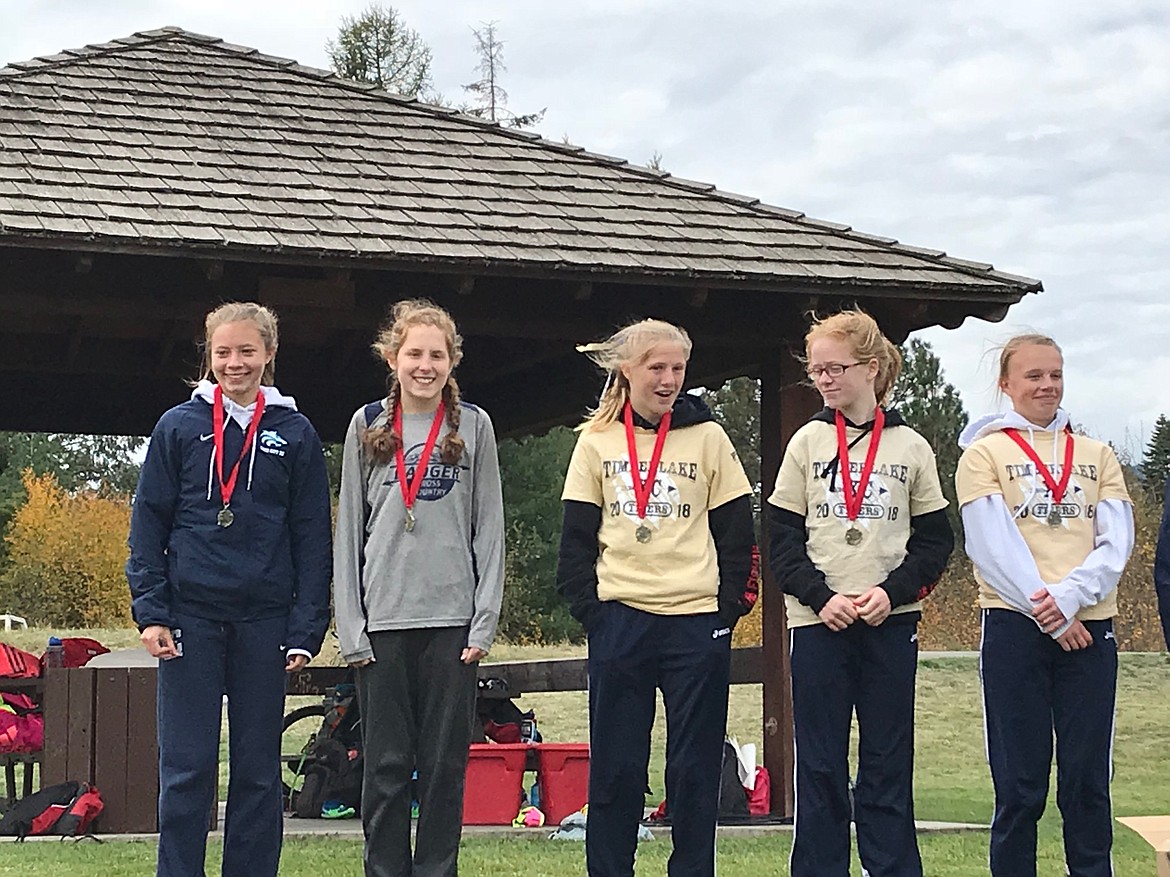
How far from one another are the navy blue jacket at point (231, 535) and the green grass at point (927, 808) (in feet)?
6.48

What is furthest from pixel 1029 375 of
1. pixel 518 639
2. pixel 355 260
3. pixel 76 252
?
pixel 518 639

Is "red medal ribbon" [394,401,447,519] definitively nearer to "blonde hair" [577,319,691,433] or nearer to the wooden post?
"blonde hair" [577,319,691,433]

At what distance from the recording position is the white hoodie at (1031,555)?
4.67m

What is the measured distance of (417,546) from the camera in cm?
471

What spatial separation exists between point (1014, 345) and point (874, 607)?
101 cm

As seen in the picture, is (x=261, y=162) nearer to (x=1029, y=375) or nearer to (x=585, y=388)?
(x=585, y=388)

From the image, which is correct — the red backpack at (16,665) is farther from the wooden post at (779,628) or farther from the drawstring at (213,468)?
the drawstring at (213,468)

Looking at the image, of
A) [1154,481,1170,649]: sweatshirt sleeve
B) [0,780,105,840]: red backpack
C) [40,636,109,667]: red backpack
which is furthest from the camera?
[40,636,109,667]: red backpack

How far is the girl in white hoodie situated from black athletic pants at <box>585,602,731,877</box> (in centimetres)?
84

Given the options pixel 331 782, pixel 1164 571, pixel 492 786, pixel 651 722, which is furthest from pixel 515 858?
pixel 1164 571

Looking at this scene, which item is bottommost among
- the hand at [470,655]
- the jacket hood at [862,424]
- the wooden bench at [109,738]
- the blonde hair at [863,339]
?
the wooden bench at [109,738]

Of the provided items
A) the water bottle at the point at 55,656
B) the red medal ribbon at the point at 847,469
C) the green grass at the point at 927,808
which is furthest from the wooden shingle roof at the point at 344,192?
the red medal ribbon at the point at 847,469

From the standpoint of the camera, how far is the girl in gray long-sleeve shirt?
466 centimetres

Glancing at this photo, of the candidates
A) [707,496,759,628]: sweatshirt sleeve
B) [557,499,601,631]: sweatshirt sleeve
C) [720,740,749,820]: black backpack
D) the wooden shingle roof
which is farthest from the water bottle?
[707,496,759,628]: sweatshirt sleeve
